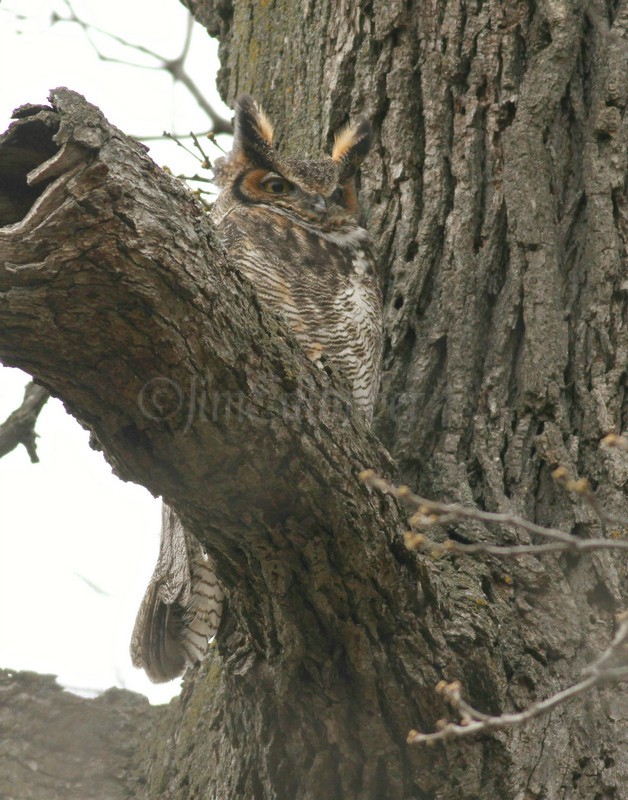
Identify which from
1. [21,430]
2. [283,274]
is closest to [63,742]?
[21,430]

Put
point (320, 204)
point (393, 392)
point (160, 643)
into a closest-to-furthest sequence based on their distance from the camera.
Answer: point (160, 643), point (393, 392), point (320, 204)

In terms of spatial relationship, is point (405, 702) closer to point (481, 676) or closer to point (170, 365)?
point (481, 676)

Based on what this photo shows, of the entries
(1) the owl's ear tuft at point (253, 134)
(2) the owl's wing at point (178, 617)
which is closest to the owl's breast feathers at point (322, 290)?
(1) the owl's ear tuft at point (253, 134)

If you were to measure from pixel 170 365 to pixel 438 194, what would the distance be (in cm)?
130

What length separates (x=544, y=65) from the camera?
8.24ft

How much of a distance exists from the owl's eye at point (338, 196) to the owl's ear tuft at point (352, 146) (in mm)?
49

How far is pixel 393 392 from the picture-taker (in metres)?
2.50

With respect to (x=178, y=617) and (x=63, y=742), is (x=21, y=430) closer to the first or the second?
(x=178, y=617)

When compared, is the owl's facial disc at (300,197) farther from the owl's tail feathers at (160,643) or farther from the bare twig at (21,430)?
the owl's tail feathers at (160,643)

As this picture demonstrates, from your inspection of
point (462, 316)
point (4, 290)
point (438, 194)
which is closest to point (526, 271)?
point (462, 316)

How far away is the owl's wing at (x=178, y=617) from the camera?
2.30 m

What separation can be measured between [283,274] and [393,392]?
495mm
